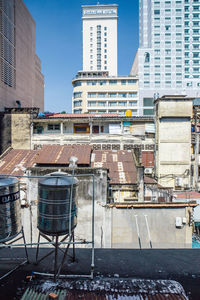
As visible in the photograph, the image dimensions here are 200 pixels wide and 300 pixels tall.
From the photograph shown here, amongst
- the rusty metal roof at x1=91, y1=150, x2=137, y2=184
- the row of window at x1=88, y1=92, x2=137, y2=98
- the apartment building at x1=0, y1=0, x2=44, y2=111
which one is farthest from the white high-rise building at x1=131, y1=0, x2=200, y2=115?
the rusty metal roof at x1=91, y1=150, x2=137, y2=184

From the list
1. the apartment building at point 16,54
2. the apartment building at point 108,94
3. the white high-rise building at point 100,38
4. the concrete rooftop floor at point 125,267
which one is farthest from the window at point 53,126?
the white high-rise building at point 100,38

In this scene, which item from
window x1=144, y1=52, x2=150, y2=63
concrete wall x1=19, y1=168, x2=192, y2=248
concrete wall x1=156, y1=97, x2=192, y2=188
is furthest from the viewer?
window x1=144, y1=52, x2=150, y2=63

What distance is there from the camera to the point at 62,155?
20016 millimetres

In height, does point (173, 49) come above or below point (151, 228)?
above

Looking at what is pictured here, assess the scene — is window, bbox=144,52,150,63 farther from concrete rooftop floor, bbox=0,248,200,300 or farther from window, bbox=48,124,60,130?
concrete rooftop floor, bbox=0,248,200,300

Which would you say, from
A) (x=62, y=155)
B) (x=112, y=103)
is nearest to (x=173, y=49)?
(x=112, y=103)

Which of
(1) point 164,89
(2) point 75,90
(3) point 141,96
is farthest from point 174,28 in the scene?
(2) point 75,90

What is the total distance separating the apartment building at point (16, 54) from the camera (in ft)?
95.5

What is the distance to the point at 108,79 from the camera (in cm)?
7575

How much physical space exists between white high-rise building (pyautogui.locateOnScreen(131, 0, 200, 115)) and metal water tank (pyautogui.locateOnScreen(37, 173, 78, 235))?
90408 millimetres

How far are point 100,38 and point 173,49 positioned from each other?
37.8 meters

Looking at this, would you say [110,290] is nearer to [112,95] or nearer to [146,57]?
[112,95]

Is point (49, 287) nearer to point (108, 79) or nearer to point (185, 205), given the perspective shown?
point (185, 205)

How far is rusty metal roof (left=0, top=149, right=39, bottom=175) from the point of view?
1847cm
